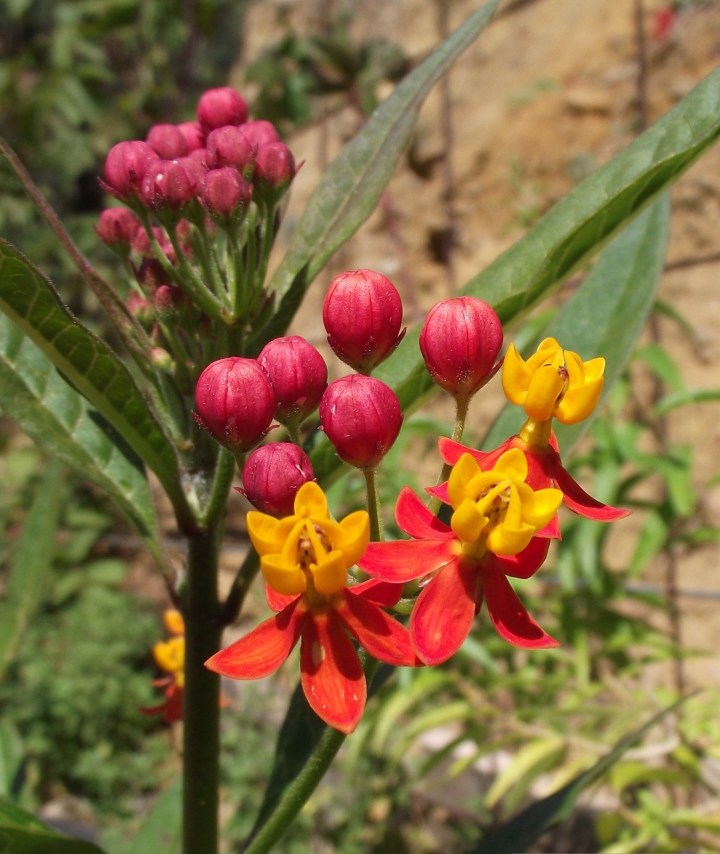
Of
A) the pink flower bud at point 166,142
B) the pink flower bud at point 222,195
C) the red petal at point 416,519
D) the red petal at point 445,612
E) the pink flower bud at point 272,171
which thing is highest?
the pink flower bud at point 166,142

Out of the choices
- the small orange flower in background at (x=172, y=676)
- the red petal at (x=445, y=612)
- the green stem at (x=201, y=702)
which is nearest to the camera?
the red petal at (x=445, y=612)

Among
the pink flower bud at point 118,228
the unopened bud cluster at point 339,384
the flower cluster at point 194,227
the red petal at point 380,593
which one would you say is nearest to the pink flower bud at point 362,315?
the unopened bud cluster at point 339,384

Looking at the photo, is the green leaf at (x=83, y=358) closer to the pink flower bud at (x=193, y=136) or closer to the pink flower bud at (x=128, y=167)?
the pink flower bud at (x=128, y=167)

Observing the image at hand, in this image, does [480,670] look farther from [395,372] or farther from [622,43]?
[622,43]

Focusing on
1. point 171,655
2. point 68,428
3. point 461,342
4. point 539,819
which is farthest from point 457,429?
point 171,655

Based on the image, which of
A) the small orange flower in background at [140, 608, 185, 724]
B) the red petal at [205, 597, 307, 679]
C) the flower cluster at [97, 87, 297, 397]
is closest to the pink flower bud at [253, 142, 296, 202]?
the flower cluster at [97, 87, 297, 397]

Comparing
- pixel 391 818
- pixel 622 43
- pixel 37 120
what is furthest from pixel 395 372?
pixel 37 120

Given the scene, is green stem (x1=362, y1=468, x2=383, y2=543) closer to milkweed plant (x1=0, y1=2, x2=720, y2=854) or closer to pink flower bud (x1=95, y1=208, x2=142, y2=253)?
milkweed plant (x1=0, y1=2, x2=720, y2=854)
